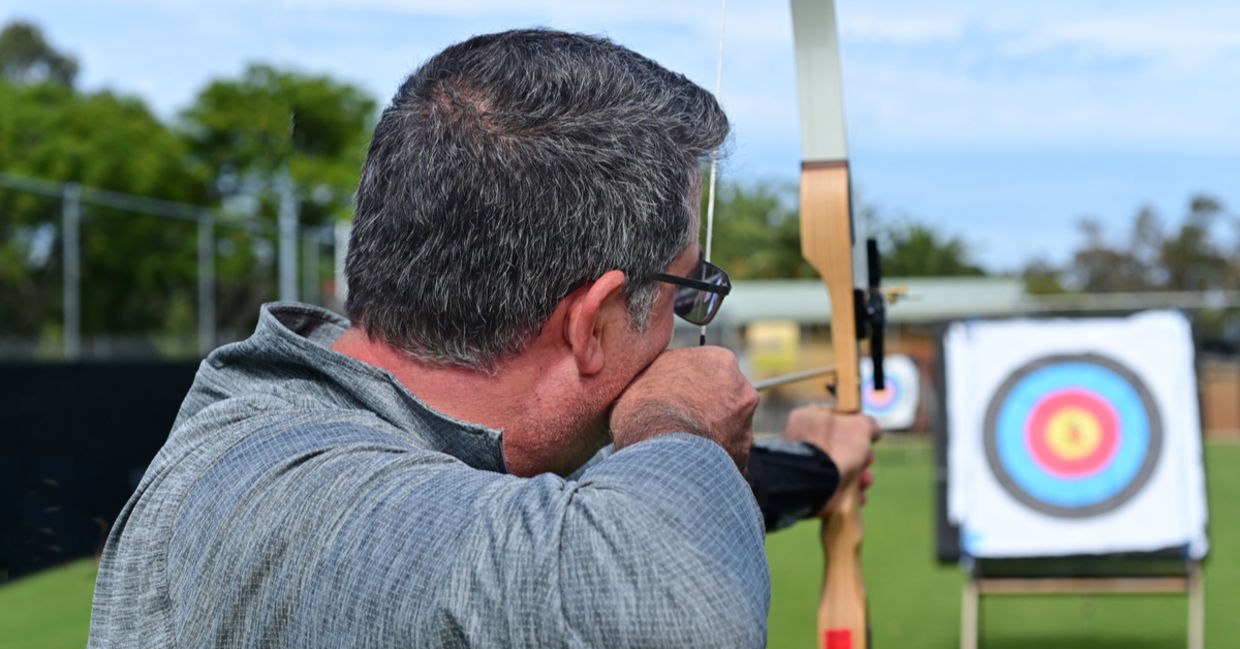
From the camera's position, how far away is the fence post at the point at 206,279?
29.5 feet

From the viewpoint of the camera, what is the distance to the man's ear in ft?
2.48

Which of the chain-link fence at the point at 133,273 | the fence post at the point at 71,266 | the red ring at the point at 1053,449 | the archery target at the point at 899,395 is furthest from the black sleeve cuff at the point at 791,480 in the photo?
the archery target at the point at 899,395

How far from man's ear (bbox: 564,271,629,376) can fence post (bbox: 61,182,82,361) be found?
704 centimetres

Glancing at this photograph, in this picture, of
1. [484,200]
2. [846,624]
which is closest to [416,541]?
[484,200]

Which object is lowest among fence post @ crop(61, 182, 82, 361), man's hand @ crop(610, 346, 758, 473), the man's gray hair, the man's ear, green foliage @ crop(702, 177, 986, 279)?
man's hand @ crop(610, 346, 758, 473)

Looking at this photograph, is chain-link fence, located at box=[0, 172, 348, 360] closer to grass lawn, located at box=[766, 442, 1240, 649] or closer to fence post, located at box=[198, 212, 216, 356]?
fence post, located at box=[198, 212, 216, 356]

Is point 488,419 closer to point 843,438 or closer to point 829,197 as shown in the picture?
point 829,197

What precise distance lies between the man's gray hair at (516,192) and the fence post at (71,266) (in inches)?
275

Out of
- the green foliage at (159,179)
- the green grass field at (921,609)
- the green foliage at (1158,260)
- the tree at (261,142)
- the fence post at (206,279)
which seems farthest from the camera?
the green foliage at (1158,260)

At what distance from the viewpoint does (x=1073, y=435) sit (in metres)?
3.80

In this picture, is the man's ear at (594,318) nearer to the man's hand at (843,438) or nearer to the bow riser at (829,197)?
the bow riser at (829,197)

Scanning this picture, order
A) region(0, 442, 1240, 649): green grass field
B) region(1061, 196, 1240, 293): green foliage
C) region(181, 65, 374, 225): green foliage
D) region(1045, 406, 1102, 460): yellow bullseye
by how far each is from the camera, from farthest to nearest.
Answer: region(1061, 196, 1240, 293): green foliage → region(181, 65, 374, 225): green foliage → region(1045, 406, 1102, 460): yellow bullseye → region(0, 442, 1240, 649): green grass field

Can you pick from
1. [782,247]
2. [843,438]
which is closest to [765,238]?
[782,247]

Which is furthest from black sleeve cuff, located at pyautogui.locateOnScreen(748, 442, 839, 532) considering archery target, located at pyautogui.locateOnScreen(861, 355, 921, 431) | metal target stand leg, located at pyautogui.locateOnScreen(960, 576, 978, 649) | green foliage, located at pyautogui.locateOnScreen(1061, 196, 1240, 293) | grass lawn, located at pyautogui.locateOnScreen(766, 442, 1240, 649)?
green foliage, located at pyautogui.locateOnScreen(1061, 196, 1240, 293)
